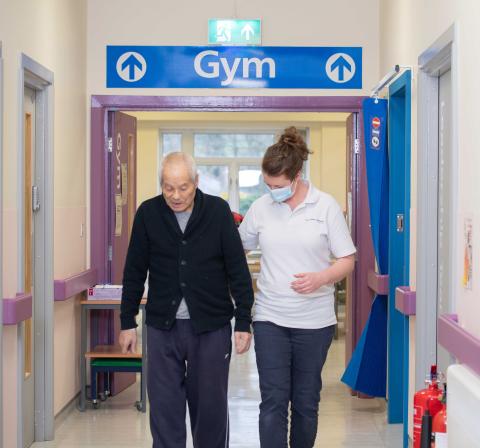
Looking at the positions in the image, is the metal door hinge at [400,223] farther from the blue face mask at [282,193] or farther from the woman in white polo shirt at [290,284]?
the blue face mask at [282,193]

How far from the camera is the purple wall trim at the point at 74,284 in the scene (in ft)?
18.9

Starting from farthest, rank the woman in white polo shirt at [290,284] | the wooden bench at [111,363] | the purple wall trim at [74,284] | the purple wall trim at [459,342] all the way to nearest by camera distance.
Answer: the wooden bench at [111,363] < the purple wall trim at [74,284] < the woman in white polo shirt at [290,284] < the purple wall trim at [459,342]

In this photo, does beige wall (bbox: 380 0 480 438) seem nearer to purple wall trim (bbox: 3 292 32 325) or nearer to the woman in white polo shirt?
the woman in white polo shirt

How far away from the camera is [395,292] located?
5738 millimetres

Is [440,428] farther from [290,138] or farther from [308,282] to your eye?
[290,138]

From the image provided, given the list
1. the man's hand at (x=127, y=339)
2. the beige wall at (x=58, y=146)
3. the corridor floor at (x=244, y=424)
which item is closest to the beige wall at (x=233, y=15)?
the beige wall at (x=58, y=146)

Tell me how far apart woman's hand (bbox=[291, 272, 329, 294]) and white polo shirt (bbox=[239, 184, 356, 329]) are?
0.27 ft

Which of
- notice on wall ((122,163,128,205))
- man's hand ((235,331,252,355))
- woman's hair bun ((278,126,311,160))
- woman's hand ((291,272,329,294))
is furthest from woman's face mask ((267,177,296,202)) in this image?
notice on wall ((122,163,128,205))

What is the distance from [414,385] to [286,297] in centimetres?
146

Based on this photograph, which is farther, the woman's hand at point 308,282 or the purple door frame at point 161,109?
the purple door frame at point 161,109

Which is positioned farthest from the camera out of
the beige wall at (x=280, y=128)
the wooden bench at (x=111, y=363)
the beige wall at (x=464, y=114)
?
the beige wall at (x=280, y=128)

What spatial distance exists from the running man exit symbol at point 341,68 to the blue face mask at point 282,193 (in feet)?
8.91

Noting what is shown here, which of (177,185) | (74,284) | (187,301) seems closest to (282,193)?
(177,185)

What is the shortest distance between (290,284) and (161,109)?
115 inches
